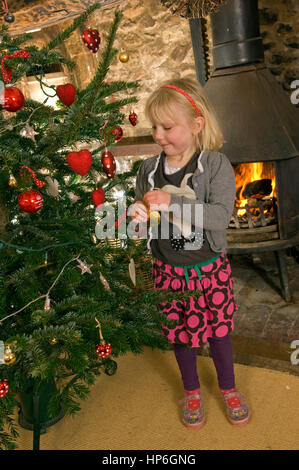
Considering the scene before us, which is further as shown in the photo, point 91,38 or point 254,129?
point 254,129

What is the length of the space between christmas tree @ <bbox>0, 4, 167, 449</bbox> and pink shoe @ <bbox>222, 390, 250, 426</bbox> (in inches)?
15.6

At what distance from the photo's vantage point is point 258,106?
2.12 m

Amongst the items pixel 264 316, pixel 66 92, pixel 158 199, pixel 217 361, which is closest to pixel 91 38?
pixel 66 92

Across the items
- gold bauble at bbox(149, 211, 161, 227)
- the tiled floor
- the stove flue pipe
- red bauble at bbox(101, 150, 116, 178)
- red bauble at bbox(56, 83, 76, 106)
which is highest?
the stove flue pipe

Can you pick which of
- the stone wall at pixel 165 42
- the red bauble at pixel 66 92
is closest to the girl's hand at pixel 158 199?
the red bauble at pixel 66 92

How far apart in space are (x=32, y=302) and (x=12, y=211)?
407mm

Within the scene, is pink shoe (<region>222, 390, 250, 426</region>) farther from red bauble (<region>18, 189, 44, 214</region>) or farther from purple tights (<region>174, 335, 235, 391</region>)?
red bauble (<region>18, 189, 44, 214</region>)

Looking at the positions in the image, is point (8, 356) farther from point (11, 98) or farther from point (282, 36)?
point (282, 36)

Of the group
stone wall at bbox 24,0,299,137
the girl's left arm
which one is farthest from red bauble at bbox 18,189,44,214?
stone wall at bbox 24,0,299,137

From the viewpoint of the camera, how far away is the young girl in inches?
51.7

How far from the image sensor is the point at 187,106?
131cm

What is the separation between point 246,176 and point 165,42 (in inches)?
41.2

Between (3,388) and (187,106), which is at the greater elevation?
(187,106)

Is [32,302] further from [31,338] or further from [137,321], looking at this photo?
[137,321]
